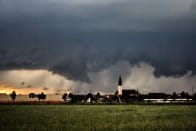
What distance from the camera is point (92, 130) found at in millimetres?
26672

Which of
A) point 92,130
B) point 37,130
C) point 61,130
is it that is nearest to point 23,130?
point 37,130

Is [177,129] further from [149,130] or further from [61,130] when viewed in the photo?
[61,130]

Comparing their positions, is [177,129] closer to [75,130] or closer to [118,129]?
[118,129]

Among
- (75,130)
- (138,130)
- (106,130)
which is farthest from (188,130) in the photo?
(75,130)

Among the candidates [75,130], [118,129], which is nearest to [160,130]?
[118,129]

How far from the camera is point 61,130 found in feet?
86.9

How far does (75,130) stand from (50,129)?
2.11 meters

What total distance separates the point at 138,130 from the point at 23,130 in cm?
769

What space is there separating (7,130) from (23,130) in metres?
1.27

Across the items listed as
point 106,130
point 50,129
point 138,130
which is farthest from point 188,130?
point 50,129

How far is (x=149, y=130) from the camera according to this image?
1046 inches

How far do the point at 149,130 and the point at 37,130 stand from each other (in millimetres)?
7468

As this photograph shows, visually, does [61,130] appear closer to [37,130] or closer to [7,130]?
[37,130]

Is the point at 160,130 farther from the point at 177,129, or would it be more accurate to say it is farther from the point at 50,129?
the point at 50,129
